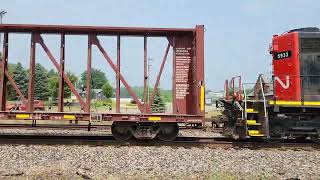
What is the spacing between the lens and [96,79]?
1373 centimetres

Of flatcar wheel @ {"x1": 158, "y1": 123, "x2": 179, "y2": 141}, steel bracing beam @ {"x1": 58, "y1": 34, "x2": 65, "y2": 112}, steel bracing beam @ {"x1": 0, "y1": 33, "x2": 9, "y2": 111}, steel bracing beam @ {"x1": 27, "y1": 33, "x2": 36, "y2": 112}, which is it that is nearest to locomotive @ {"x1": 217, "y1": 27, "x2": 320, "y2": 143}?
flatcar wheel @ {"x1": 158, "y1": 123, "x2": 179, "y2": 141}

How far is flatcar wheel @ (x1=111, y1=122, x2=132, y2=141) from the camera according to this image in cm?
1188

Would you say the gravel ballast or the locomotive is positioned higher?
the locomotive

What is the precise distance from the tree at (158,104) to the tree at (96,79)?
2227 mm

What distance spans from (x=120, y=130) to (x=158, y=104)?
1741mm

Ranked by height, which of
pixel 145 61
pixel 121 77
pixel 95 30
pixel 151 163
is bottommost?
pixel 151 163

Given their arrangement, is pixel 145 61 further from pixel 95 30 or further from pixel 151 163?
pixel 151 163

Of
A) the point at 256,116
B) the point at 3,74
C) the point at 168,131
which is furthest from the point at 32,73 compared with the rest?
the point at 256,116

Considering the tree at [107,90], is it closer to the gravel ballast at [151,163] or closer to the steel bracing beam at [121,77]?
the steel bracing beam at [121,77]

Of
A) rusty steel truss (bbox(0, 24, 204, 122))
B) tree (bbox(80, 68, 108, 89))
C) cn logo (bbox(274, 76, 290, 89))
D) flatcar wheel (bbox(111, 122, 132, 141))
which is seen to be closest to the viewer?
cn logo (bbox(274, 76, 290, 89))

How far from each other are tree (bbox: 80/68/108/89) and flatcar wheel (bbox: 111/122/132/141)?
85.8 inches

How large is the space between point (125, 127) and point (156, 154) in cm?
261

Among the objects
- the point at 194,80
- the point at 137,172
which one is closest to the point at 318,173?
the point at 137,172

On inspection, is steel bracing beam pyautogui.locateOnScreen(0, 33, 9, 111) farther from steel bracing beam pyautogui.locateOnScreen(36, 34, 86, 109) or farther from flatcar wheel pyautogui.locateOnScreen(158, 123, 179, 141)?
flatcar wheel pyautogui.locateOnScreen(158, 123, 179, 141)
